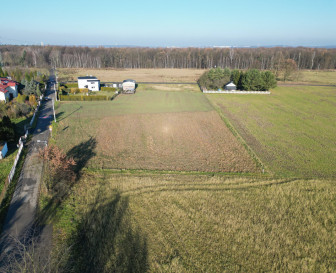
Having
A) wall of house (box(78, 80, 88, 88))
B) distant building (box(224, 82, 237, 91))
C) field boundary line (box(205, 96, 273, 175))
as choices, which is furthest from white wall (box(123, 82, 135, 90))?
distant building (box(224, 82, 237, 91))

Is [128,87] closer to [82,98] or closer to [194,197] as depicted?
[82,98]

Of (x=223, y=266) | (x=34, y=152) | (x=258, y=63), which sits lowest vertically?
(x=223, y=266)

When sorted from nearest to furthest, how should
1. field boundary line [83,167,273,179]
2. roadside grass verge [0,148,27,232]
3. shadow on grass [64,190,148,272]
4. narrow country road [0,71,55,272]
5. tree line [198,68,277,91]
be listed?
shadow on grass [64,190,148,272] → narrow country road [0,71,55,272] → roadside grass verge [0,148,27,232] → field boundary line [83,167,273,179] → tree line [198,68,277,91]

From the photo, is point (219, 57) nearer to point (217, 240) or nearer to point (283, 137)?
point (283, 137)

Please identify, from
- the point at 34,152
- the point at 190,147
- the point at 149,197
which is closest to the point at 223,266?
the point at 149,197

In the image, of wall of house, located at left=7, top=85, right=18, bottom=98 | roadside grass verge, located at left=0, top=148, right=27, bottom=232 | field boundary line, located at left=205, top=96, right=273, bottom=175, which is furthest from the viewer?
wall of house, located at left=7, top=85, right=18, bottom=98

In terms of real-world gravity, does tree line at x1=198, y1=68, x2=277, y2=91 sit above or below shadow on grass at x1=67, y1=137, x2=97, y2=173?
above

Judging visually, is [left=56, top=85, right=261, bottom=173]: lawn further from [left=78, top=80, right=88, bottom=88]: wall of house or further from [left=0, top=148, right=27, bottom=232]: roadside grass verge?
[left=78, top=80, right=88, bottom=88]: wall of house

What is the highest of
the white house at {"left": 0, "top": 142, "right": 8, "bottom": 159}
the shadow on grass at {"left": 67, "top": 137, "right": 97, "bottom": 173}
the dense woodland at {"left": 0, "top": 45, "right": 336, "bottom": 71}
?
the dense woodland at {"left": 0, "top": 45, "right": 336, "bottom": 71}

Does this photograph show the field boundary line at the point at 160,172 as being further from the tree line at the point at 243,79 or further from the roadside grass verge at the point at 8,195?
the tree line at the point at 243,79
